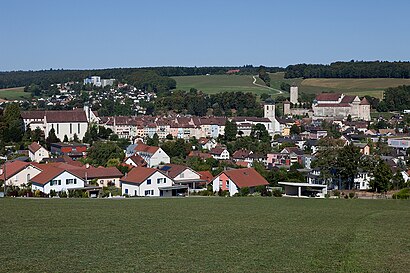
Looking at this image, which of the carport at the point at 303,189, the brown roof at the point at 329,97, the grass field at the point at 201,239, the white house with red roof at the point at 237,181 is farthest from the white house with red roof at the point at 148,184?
the brown roof at the point at 329,97

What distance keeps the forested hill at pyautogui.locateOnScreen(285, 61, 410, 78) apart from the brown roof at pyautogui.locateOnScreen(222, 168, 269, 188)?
8477cm

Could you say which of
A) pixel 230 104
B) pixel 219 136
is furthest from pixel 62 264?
pixel 230 104

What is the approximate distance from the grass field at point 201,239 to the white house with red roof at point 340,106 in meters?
67.1

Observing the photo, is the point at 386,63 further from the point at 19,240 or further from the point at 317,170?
the point at 19,240

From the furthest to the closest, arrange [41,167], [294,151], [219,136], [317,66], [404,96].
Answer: [317,66] < [404,96] < [219,136] < [294,151] < [41,167]

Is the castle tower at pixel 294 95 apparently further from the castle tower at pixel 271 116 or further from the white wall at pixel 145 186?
the white wall at pixel 145 186

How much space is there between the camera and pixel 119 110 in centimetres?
8800

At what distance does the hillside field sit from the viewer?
333 ft

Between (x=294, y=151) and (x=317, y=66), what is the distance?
261 feet

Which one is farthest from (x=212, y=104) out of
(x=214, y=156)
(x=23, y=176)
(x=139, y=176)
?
(x=139, y=176)

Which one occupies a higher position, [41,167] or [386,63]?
[386,63]

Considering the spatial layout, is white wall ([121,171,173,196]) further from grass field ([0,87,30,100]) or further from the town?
grass field ([0,87,30,100])

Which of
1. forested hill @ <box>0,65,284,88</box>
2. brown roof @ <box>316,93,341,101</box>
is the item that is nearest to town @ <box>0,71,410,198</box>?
brown roof @ <box>316,93,341,101</box>

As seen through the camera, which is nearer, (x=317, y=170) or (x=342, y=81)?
(x=317, y=170)
